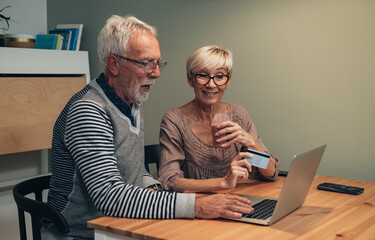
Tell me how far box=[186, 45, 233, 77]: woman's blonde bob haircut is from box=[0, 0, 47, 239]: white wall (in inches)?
78.0

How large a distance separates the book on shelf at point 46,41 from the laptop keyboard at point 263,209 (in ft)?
7.37

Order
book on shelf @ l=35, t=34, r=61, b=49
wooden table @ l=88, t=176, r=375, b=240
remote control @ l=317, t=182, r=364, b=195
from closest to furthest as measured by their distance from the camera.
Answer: wooden table @ l=88, t=176, r=375, b=240
remote control @ l=317, t=182, r=364, b=195
book on shelf @ l=35, t=34, r=61, b=49

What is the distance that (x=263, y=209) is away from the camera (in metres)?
1.60

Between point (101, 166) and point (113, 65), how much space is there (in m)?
0.46

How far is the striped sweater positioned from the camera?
1.50 m

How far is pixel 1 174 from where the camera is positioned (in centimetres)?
348

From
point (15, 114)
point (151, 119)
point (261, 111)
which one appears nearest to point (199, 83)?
point (261, 111)

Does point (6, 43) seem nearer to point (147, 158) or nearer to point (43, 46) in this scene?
point (43, 46)

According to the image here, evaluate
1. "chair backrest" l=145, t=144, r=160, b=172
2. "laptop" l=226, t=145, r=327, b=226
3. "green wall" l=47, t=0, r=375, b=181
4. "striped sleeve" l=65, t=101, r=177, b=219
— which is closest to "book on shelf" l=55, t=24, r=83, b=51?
"green wall" l=47, t=0, r=375, b=181

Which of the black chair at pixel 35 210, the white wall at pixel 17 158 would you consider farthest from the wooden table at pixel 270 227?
the white wall at pixel 17 158

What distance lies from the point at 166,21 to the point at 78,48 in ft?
2.72

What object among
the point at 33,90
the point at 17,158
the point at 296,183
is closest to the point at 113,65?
the point at 296,183

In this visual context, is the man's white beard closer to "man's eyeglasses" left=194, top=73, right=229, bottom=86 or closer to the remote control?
"man's eyeglasses" left=194, top=73, right=229, bottom=86

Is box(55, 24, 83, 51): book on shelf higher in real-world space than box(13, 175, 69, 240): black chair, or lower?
higher
